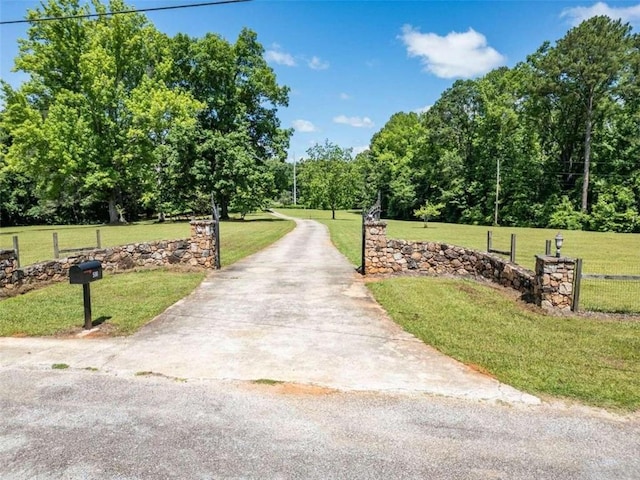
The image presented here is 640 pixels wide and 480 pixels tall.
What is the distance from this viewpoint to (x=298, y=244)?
19672mm

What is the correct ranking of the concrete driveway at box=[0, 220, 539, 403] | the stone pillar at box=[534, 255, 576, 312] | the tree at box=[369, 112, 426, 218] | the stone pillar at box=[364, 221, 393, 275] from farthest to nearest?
the tree at box=[369, 112, 426, 218] → the stone pillar at box=[364, 221, 393, 275] → the stone pillar at box=[534, 255, 576, 312] → the concrete driveway at box=[0, 220, 539, 403]

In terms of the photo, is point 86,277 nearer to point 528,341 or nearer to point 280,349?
point 280,349

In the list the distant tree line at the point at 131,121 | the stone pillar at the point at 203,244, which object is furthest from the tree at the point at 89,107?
the stone pillar at the point at 203,244

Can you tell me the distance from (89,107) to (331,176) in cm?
2417

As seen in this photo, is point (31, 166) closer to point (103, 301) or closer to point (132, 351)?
point (103, 301)

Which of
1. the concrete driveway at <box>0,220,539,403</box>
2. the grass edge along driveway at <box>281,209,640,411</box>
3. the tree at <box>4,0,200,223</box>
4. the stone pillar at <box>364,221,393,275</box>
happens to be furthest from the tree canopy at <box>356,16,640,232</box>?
the concrete driveway at <box>0,220,539,403</box>

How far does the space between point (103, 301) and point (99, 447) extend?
5.86m

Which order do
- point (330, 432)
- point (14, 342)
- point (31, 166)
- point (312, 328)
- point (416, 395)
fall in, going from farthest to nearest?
point (31, 166) → point (312, 328) → point (14, 342) → point (416, 395) → point (330, 432)

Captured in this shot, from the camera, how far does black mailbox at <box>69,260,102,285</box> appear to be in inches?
250

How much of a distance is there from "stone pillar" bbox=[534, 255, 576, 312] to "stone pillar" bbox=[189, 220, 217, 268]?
29.7ft

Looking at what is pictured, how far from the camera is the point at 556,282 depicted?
759 cm

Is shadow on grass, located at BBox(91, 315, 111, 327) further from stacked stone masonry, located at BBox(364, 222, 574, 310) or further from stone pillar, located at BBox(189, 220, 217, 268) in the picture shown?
stacked stone masonry, located at BBox(364, 222, 574, 310)

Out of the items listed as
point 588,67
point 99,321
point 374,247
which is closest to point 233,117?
point 374,247

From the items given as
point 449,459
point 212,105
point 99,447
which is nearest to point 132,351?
point 99,447
